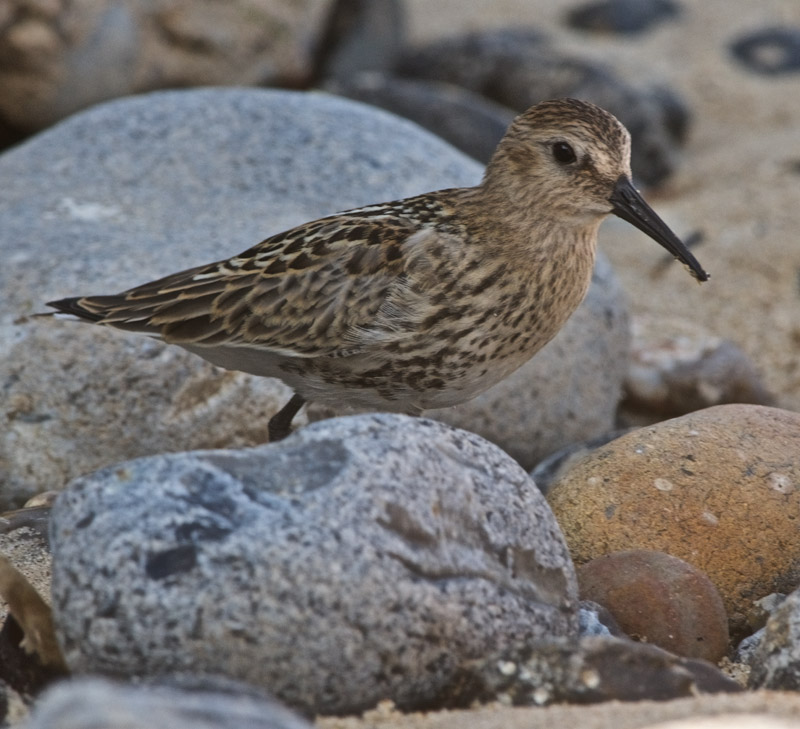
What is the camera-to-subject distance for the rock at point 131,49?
28.8ft

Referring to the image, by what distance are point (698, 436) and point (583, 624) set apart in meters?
1.01

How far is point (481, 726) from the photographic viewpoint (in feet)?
10.0

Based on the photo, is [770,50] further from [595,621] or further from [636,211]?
[595,621]

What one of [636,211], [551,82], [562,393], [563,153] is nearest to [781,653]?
[636,211]

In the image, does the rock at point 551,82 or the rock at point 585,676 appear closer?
the rock at point 585,676

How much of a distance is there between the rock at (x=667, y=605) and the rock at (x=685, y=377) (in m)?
2.39

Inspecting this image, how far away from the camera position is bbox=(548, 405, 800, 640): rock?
4.29m

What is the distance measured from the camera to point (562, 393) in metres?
5.83

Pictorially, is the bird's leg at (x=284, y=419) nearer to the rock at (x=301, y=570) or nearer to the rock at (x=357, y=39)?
the rock at (x=301, y=570)

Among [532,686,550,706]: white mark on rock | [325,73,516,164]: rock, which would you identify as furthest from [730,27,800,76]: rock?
[532,686,550,706]: white mark on rock

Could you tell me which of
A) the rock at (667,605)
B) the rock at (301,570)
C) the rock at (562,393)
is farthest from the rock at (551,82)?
the rock at (301,570)

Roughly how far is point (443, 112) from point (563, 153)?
4316mm

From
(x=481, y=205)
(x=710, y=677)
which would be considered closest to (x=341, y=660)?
(x=710, y=677)

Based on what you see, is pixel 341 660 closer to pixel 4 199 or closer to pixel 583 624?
pixel 583 624
